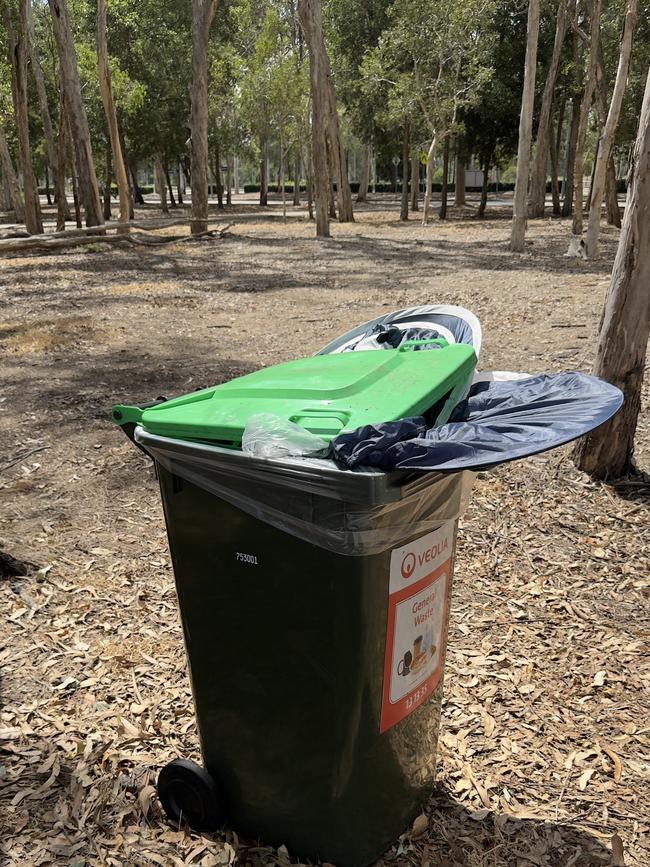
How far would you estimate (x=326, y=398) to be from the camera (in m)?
1.86

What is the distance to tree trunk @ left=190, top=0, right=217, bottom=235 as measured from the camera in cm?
1900

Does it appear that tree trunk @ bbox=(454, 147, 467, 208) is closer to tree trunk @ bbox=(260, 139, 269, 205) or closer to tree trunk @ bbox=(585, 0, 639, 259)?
tree trunk @ bbox=(260, 139, 269, 205)

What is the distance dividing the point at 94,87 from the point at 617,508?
3161 centimetres

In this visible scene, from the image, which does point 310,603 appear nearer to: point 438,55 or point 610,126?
point 610,126

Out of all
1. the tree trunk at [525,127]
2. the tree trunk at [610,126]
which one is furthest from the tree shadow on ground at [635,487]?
the tree trunk at [525,127]

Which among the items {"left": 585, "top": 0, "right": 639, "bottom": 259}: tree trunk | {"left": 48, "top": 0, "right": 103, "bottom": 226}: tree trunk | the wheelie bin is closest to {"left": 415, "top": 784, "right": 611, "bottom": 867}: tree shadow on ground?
the wheelie bin

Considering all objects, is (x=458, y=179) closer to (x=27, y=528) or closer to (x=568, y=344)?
(x=568, y=344)

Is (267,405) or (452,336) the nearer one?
(267,405)

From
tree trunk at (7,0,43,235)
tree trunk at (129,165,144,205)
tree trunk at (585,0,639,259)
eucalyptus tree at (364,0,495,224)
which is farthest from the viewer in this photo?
tree trunk at (129,165,144,205)

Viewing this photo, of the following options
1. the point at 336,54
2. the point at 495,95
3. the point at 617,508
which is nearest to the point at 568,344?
the point at 617,508

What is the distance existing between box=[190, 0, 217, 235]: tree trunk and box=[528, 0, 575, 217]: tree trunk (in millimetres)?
8916

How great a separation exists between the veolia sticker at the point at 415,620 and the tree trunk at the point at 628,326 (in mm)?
2662

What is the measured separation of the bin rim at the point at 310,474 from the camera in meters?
1.57

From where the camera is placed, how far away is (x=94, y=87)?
98.6ft
